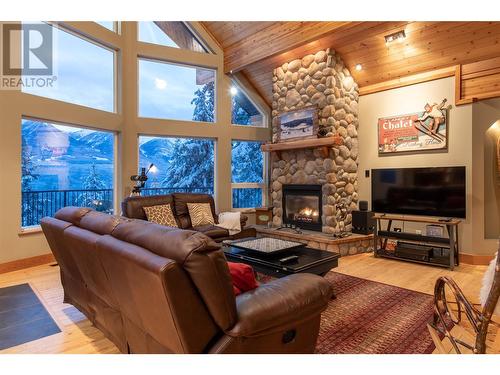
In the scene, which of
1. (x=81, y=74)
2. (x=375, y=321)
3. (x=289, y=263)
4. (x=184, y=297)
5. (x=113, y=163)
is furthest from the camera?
(x=113, y=163)

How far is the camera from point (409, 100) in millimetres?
4953

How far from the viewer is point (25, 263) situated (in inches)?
167

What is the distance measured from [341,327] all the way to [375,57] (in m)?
4.28

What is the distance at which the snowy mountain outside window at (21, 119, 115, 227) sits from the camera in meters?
4.44

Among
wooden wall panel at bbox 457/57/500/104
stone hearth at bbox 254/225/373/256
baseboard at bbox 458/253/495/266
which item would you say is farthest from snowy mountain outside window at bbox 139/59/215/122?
baseboard at bbox 458/253/495/266

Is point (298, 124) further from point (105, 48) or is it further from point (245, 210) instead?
point (105, 48)

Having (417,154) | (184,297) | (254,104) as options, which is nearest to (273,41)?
(254,104)

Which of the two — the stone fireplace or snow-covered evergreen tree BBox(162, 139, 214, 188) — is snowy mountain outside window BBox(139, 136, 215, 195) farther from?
the stone fireplace

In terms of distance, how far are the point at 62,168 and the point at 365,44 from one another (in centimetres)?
521

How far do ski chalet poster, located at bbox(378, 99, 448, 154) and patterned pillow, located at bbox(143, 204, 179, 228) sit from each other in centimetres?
371

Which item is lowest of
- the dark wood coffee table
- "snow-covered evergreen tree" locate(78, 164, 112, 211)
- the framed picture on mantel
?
the dark wood coffee table
